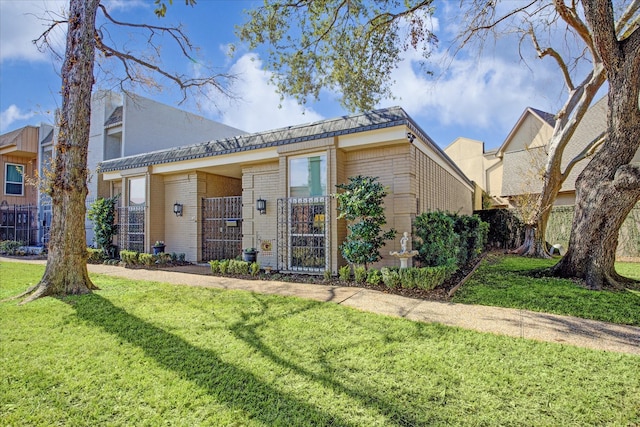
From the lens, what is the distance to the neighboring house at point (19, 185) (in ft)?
57.7

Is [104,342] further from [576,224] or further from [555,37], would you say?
[555,37]

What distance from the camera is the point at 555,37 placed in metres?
10.5

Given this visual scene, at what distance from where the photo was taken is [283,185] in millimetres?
8828

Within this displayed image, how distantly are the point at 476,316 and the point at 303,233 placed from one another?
15.7 feet

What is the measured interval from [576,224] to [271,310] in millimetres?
7212

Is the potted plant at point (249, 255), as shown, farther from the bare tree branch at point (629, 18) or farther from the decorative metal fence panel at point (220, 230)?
the bare tree branch at point (629, 18)

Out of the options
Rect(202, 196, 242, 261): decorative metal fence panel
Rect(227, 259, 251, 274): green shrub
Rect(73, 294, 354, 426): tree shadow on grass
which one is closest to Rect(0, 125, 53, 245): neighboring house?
Rect(202, 196, 242, 261): decorative metal fence panel

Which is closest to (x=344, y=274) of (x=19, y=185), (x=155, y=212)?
→ (x=155, y=212)

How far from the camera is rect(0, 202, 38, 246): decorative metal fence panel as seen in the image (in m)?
17.4

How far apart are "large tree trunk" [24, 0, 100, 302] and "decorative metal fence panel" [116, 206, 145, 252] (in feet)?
18.8

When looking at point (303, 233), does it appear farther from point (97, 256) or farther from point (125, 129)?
point (125, 129)

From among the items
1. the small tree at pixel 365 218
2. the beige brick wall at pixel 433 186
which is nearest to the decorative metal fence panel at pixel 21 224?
the small tree at pixel 365 218

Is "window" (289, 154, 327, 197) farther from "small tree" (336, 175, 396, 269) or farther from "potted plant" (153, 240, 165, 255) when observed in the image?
"potted plant" (153, 240, 165, 255)

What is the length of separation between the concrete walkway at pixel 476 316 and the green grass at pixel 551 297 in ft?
1.09
